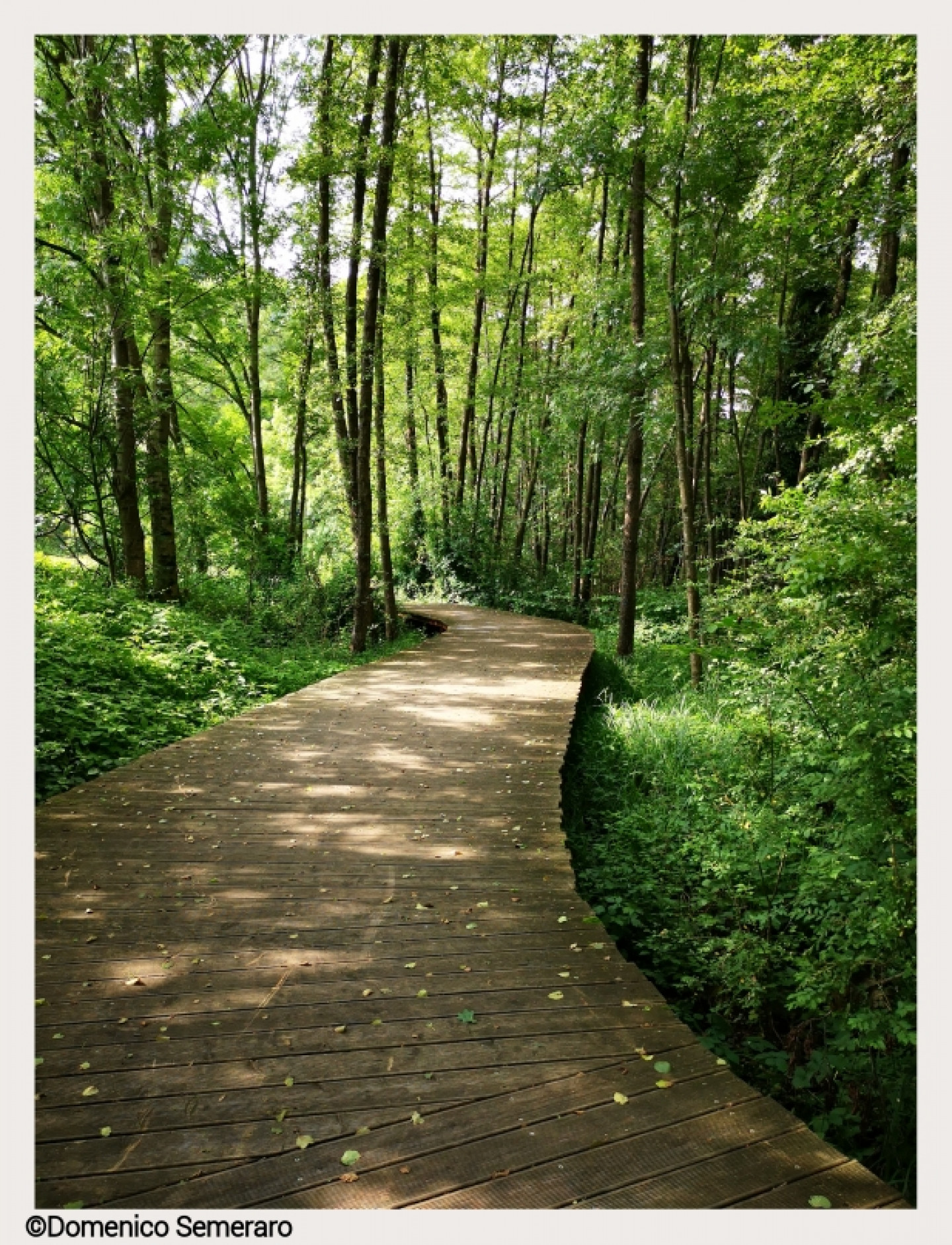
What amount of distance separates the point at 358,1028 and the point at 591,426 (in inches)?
539

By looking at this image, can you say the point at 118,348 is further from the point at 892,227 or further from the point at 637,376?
the point at 892,227

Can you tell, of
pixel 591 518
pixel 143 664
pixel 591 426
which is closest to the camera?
pixel 143 664

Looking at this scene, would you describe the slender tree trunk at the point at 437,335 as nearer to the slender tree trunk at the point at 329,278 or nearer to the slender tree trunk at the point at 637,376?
the slender tree trunk at the point at 329,278

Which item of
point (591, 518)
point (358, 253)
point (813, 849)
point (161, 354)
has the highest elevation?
point (358, 253)

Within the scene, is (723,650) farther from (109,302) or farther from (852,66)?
(109,302)

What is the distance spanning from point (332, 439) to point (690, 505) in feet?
27.5

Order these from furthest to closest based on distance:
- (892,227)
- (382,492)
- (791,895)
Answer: (382,492) < (892,227) < (791,895)

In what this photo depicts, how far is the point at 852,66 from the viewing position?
5.74 m

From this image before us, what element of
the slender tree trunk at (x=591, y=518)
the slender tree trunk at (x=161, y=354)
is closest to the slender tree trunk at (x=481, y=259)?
the slender tree trunk at (x=591, y=518)

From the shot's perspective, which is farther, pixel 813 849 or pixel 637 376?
pixel 637 376

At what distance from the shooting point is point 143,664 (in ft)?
26.2

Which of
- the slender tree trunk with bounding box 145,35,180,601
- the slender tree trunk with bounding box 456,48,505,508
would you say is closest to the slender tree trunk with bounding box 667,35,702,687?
the slender tree trunk with bounding box 145,35,180,601

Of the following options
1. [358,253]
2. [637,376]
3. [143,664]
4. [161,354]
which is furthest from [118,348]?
[637,376]

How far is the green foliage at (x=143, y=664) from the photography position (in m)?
6.07
